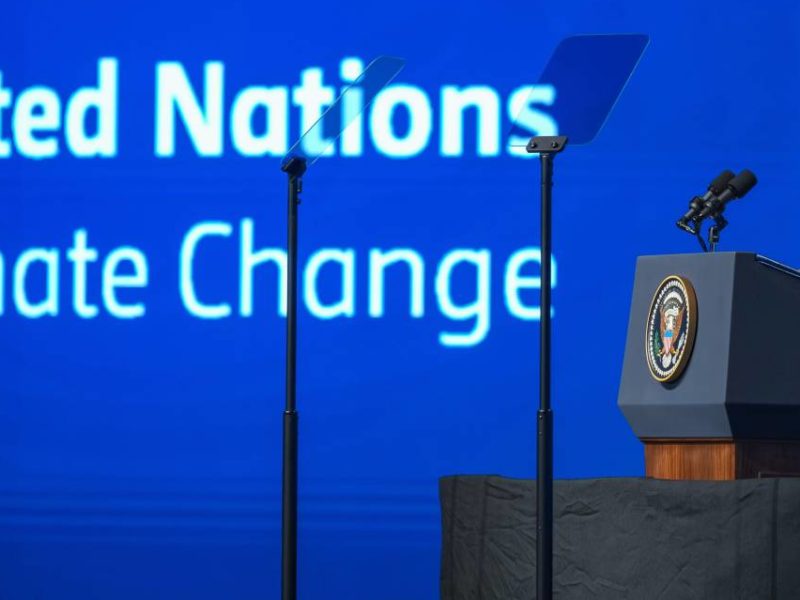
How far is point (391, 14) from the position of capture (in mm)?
4246

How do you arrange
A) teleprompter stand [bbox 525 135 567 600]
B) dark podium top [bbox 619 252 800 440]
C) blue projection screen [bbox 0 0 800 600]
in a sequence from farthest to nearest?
blue projection screen [bbox 0 0 800 600] < dark podium top [bbox 619 252 800 440] < teleprompter stand [bbox 525 135 567 600]

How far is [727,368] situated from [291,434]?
834 mm

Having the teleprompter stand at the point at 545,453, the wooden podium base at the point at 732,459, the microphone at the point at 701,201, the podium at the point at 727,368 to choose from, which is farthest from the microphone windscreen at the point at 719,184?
the teleprompter stand at the point at 545,453

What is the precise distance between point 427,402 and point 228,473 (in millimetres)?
631

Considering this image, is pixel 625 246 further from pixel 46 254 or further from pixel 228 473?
pixel 46 254

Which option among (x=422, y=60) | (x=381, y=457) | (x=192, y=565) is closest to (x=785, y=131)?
(x=422, y=60)

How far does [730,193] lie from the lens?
9.52ft

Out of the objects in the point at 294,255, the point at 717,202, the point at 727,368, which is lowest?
the point at 727,368

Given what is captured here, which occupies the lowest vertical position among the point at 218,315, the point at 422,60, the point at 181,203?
the point at 218,315

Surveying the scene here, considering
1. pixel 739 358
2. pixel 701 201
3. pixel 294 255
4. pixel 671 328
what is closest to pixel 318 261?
pixel 701 201

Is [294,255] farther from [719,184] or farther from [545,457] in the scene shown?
[719,184]

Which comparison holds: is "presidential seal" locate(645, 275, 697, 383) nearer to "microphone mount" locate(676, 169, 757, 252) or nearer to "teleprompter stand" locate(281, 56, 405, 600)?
"microphone mount" locate(676, 169, 757, 252)

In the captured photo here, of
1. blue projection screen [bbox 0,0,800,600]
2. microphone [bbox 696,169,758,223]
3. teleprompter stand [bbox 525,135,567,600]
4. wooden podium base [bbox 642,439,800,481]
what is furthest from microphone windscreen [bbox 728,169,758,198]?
blue projection screen [bbox 0,0,800,600]

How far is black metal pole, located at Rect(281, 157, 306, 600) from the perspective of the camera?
221cm
